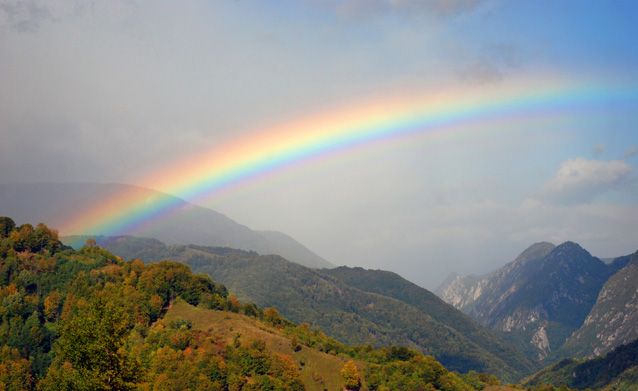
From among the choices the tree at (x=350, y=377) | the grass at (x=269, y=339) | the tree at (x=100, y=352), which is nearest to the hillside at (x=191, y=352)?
the tree at (x=350, y=377)

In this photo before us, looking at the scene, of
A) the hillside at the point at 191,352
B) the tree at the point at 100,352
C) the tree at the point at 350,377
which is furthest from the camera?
the tree at the point at 350,377

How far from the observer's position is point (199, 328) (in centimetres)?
18038

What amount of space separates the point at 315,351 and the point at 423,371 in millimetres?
40611

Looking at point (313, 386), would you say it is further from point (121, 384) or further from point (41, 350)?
point (121, 384)

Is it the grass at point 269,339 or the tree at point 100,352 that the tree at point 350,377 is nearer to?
the grass at point 269,339

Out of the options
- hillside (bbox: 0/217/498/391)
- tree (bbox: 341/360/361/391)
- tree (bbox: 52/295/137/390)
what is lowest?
tree (bbox: 341/360/361/391)

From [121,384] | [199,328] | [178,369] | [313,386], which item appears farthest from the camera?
[199,328]

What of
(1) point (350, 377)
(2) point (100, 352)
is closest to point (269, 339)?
(1) point (350, 377)

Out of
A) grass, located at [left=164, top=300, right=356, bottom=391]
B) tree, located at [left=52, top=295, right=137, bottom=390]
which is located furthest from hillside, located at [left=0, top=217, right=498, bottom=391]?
tree, located at [left=52, top=295, right=137, bottom=390]

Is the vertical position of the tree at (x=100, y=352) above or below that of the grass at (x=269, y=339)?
above

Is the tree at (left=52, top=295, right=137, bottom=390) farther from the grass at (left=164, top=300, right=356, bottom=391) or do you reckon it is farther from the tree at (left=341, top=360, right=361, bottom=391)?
the tree at (left=341, top=360, right=361, bottom=391)

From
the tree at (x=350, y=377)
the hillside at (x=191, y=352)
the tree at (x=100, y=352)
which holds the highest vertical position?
the tree at (x=100, y=352)

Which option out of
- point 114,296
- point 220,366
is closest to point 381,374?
point 220,366

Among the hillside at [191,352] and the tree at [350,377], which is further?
the tree at [350,377]
